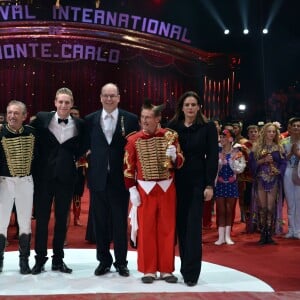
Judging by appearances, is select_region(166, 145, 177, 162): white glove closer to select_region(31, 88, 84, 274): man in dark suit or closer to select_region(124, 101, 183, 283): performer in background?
select_region(124, 101, 183, 283): performer in background

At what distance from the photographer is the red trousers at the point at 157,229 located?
440 cm

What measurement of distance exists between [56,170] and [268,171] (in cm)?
322

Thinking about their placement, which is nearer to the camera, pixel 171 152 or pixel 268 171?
pixel 171 152

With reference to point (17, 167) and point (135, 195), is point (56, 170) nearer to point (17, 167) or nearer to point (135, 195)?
point (17, 167)

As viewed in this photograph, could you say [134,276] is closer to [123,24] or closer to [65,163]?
[65,163]

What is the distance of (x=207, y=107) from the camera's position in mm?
16203

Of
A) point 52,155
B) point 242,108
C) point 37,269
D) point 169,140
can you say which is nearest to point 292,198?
point 169,140

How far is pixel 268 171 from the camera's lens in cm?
678

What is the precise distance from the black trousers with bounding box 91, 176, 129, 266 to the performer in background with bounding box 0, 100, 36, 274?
0.65m

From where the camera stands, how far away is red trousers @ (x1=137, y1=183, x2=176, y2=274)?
4398mm

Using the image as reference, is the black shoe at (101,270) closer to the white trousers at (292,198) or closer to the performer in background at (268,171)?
the performer in background at (268,171)

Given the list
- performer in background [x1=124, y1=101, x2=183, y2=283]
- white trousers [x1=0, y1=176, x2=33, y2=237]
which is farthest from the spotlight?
white trousers [x1=0, y1=176, x2=33, y2=237]

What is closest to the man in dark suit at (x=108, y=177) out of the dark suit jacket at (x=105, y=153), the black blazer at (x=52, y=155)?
the dark suit jacket at (x=105, y=153)

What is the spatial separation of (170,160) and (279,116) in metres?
11.6
